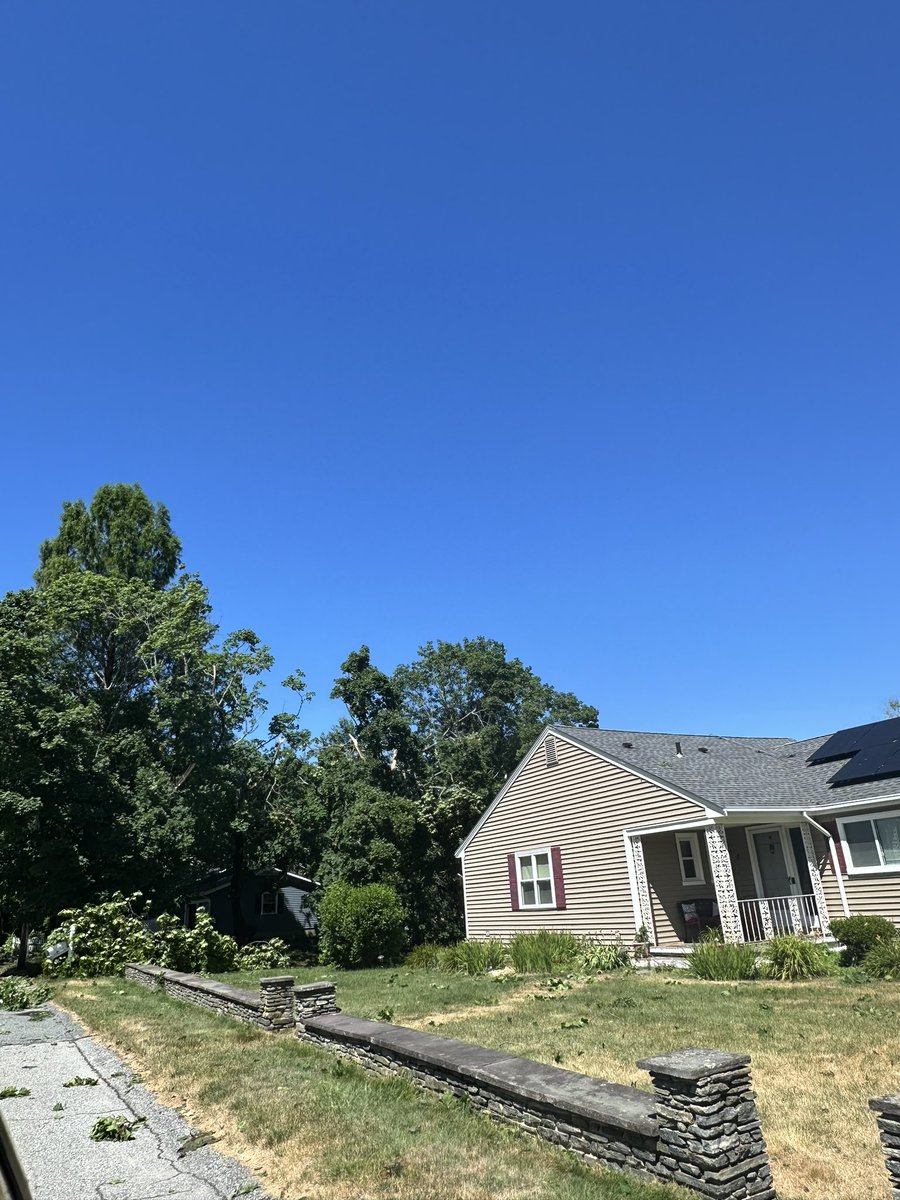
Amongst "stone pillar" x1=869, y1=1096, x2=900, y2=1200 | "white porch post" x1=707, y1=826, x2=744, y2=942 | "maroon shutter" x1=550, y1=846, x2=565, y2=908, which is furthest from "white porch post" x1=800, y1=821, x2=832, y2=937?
"stone pillar" x1=869, y1=1096, x2=900, y2=1200

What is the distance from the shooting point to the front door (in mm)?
19203

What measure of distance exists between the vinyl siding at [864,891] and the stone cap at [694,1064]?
13.8 metres

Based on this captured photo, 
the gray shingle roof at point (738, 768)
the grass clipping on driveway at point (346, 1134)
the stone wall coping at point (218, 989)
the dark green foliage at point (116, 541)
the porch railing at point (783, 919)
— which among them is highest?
the dark green foliage at point (116, 541)

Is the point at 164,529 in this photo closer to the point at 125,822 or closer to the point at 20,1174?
the point at 125,822

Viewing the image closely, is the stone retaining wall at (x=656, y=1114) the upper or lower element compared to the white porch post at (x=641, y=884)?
lower

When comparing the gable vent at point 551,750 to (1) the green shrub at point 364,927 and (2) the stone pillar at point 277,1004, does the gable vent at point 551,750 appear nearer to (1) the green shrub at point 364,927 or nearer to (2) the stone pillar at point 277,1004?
(1) the green shrub at point 364,927

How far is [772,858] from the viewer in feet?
64.7

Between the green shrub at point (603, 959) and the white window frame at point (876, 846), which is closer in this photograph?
the white window frame at point (876, 846)

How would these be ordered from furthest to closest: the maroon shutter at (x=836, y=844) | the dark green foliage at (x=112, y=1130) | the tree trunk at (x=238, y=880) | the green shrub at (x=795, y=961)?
1. the tree trunk at (x=238, y=880)
2. the maroon shutter at (x=836, y=844)
3. the green shrub at (x=795, y=961)
4. the dark green foliage at (x=112, y=1130)

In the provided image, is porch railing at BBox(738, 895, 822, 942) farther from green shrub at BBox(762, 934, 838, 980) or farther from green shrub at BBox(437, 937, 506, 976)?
green shrub at BBox(437, 937, 506, 976)

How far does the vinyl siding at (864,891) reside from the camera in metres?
16.2

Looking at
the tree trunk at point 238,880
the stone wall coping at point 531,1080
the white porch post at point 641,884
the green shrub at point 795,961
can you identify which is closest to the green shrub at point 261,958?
the tree trunk at point 238,880

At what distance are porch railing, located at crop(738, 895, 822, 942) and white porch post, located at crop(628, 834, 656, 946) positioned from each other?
2.16 m

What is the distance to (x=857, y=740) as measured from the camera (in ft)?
68.0
